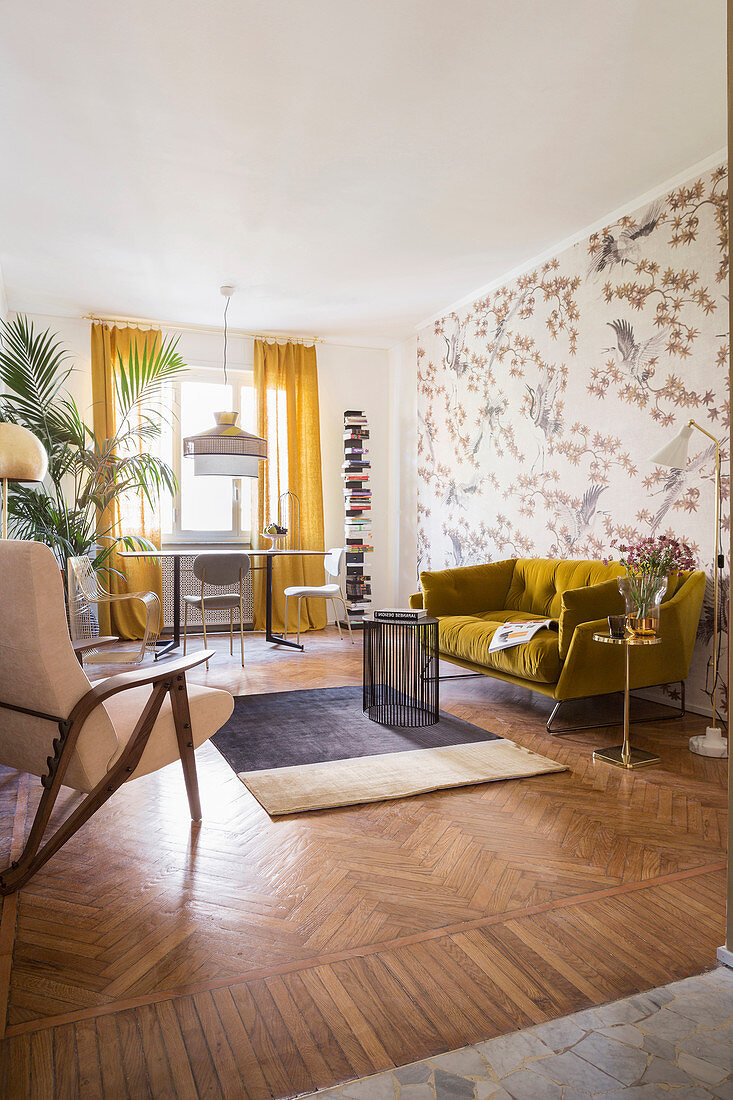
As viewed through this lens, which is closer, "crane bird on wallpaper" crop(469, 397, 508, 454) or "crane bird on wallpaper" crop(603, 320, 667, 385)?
"crane bird on wallpaper" crop(603, 320, 667, 385)

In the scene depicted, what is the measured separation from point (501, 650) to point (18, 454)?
2.61 meters

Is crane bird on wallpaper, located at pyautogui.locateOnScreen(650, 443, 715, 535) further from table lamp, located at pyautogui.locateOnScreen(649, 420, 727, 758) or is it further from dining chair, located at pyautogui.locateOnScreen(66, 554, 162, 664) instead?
dining chair, located at pyautogui.locateOnScreen(66, 554, 162, 664)

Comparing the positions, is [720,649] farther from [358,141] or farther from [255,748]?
[358,141]

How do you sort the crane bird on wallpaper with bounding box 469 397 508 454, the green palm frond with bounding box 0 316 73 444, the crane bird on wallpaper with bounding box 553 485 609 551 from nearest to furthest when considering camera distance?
the crane bird on wallpaper with bounding box 553 485 609 551
the green palm frond with bounding box 0 316 73 444
the crane bird on wallpaper with bounding box 469 397 508 454

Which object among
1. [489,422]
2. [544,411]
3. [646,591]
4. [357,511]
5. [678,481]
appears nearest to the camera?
[646,591]

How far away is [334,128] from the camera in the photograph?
3623mm

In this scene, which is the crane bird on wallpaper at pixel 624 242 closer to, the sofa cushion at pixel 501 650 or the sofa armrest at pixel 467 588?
the sofa armrest at pixel 467 588

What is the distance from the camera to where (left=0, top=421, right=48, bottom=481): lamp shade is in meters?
3.33

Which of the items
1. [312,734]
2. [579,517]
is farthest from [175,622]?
[579,517]

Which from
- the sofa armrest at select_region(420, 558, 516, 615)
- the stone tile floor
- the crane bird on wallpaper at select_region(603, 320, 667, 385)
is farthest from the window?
the stone tile floor

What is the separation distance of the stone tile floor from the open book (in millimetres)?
2314

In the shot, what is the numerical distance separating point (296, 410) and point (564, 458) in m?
3.21

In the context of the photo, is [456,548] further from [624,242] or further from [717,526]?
[717,526]

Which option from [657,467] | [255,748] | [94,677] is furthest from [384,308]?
[255,748]
